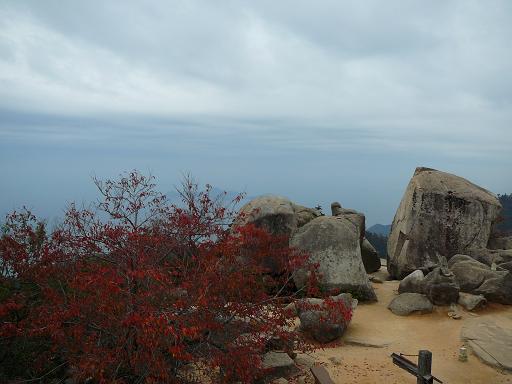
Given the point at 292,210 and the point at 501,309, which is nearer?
the point at 501,309

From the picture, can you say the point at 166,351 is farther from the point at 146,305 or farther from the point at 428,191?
the point at 428,191

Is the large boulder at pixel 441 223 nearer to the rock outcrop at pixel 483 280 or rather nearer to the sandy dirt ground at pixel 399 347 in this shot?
the rock outcrop at pixel 483 280

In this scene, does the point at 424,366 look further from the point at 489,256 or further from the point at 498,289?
the point at 489,256

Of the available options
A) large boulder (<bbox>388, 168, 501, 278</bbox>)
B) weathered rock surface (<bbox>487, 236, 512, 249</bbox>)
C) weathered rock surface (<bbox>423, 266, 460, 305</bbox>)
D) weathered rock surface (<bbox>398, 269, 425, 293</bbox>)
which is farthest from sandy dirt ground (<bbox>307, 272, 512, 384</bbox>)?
weathered rock surface (<bbox>487, 236, 512, 249</bbox>)

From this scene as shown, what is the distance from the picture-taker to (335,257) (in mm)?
18516

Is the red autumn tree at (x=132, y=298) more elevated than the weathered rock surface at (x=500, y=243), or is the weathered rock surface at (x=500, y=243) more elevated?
the red autumn tree at (x=132, y=298)

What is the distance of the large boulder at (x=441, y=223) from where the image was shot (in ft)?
70.3

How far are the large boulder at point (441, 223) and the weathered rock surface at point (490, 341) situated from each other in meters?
6.79

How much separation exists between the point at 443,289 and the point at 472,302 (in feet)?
3.43

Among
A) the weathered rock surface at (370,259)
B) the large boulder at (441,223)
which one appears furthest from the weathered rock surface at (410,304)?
the weathered rock surface at (370,259)

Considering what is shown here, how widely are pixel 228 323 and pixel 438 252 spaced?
51.1ft

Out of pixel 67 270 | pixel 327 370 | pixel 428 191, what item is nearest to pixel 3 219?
pixel 67 270

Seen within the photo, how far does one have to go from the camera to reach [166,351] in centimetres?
843

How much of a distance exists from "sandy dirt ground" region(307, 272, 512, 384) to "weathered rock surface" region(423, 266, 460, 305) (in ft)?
1.19
